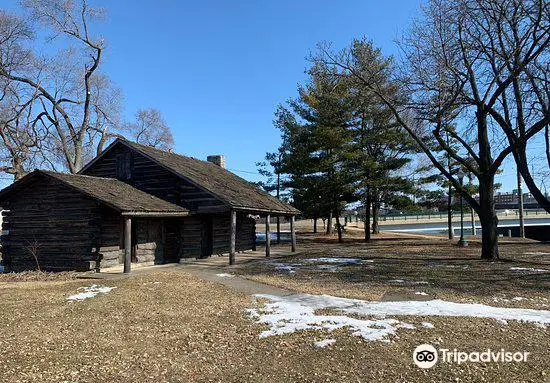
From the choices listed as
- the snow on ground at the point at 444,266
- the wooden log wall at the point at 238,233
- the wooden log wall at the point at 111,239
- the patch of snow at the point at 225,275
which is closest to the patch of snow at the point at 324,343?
the patch of snow at the point at 225,275

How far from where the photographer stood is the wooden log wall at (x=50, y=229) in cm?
1688

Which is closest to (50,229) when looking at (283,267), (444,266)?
(283,267)

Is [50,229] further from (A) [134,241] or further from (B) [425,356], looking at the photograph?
(B) [425,356]

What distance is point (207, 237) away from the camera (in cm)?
2345

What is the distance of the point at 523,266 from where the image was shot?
57.0 ft

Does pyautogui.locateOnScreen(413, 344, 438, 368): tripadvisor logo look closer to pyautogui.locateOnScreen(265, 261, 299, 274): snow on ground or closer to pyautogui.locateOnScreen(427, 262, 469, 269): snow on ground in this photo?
pyautogui.locateOnScreen(265, 261, 299, 274): snow on ground

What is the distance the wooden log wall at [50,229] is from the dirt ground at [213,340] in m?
3.74

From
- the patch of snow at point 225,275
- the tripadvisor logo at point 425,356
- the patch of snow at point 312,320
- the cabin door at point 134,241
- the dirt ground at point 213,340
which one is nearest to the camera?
the dirt ground at point 213,340

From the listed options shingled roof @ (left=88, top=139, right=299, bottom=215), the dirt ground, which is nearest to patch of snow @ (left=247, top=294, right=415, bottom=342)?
the dirt ground

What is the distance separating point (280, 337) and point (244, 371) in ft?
5.30

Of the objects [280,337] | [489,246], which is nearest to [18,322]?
[280,337]

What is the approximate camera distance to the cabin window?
72.8ft

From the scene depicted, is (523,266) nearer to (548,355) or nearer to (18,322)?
(548,355)

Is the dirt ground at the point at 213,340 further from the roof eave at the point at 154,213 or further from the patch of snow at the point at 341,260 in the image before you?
the patch of snow at the point at 341,260
